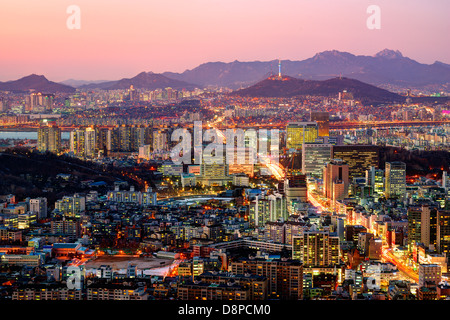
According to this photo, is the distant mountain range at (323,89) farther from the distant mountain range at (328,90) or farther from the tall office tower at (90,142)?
the tall office tower at (90,142)

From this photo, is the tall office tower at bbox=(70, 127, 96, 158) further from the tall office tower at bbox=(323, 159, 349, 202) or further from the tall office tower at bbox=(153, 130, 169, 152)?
the tall office tower at bbox=(323, 159, 349, 202)

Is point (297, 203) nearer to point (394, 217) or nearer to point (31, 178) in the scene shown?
point (394, 217)

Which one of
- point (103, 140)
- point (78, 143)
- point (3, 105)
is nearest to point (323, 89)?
point (103, 140)

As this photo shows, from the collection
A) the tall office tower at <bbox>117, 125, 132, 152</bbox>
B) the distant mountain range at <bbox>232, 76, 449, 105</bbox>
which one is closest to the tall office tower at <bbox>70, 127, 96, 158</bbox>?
the tall office tower at <bbox>117, 125, 132, 152</bbox>

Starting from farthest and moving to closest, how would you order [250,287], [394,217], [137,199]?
1. [137,199]
2. [394,217]
3. [250,287]

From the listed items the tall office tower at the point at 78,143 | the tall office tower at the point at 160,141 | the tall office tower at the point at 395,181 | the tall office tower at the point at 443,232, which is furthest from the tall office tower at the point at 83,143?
the tall office tower at the point at 443,232
